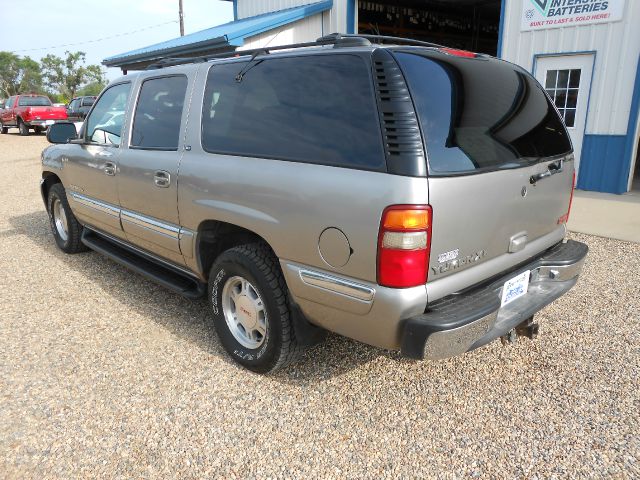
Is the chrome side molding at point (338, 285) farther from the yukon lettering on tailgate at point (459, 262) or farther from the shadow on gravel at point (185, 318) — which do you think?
the shadow on gravel at point (185, 318)

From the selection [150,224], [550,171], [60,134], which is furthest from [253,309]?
[60,134]

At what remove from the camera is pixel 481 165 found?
2.38m

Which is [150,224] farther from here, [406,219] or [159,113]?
[406,219]

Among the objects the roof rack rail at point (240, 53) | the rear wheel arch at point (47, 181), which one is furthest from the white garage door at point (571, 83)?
the rear wheel arch at point (47, 181)

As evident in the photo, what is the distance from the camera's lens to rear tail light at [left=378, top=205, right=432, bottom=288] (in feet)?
7.01

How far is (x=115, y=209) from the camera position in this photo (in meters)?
4.08

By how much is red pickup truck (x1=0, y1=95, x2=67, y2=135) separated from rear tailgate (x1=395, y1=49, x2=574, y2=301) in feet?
76.2

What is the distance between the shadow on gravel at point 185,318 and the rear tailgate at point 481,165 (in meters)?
1.10

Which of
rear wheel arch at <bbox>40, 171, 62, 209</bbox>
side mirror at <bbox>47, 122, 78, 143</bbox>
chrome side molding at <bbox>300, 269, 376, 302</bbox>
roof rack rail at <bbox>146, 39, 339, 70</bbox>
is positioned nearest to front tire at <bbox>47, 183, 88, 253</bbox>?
rear wheel arch at <bbox>40, 171, 62, 209</bbox>

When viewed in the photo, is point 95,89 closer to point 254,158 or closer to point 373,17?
point 373,17

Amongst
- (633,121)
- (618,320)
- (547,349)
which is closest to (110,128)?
(547,349)

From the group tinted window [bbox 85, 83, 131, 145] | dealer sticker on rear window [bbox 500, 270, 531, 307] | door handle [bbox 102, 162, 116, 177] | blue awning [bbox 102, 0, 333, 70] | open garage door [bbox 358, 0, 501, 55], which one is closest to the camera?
dealer sticker on rear window [bbox 500, 270, 531, 307]

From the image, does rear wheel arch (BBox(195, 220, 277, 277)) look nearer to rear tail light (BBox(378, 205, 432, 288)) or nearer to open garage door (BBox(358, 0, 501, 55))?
rear tail light (BBox(378, 205, 432, 288))

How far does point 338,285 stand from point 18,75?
339ft
